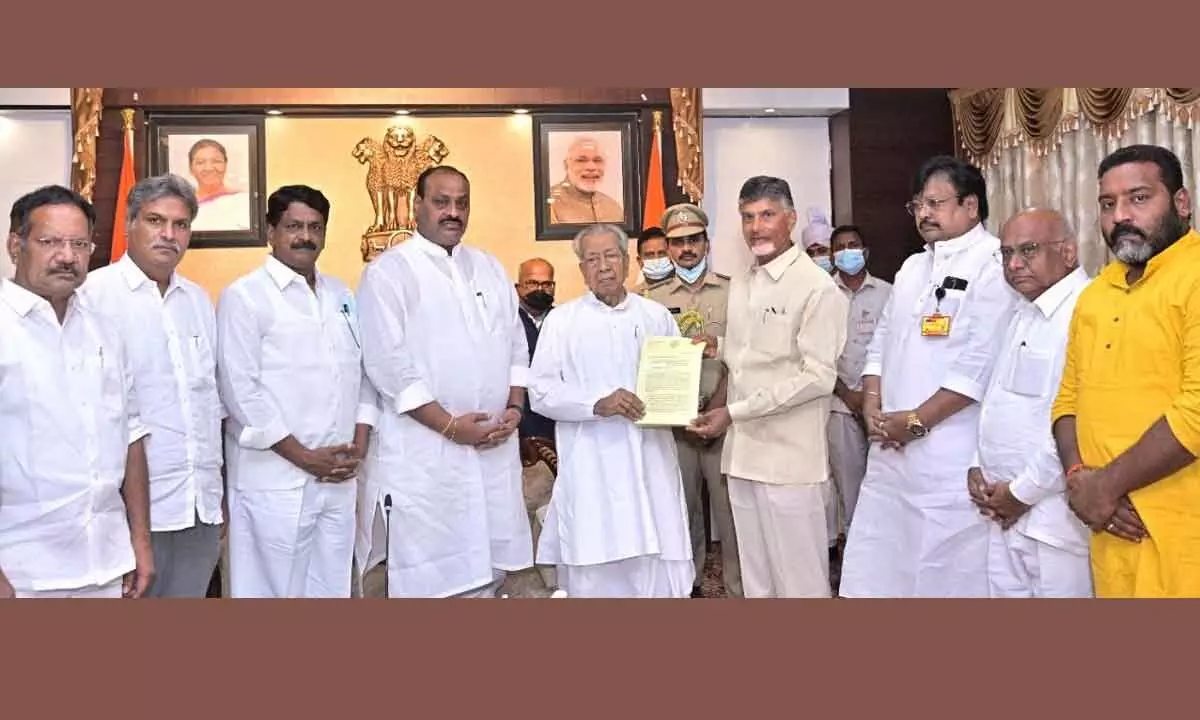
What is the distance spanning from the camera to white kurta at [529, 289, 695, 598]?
4.07m

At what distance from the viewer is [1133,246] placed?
293cm

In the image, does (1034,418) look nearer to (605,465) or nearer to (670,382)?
(670,382)

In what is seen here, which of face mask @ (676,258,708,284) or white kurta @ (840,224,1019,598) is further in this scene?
face mask @ (676,258,708,284)

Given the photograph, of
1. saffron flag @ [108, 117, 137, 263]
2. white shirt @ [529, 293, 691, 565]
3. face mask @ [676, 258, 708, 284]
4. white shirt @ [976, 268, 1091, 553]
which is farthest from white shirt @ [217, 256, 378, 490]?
saffron flag @ [108, 117, 137, 263]

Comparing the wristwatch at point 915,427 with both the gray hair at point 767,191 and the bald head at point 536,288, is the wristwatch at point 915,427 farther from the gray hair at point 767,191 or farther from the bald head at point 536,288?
the bald head at point 536,288

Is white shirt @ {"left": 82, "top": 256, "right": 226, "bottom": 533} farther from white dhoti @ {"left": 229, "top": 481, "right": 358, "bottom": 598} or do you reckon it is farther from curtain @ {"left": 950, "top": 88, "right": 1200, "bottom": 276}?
curtain @ {"left": 950, "top": 88, "right": 1200, "bottom": 276}

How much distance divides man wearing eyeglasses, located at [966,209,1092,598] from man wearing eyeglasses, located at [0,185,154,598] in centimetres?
274

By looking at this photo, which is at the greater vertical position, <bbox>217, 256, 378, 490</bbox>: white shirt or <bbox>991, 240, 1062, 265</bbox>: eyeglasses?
<bbox>991, 240, 1062, 265</bbox>: eyeglasses

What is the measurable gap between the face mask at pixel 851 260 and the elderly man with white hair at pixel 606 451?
2.63 m

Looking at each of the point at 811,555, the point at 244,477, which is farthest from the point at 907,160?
the point at 244,477

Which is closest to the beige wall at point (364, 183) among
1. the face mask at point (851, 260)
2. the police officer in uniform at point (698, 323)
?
the face mask at point (851, 260)

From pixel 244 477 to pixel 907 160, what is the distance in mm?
5978

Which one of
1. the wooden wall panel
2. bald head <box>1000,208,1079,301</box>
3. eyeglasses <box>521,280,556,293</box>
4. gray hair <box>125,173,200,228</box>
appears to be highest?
the wooden wall panel

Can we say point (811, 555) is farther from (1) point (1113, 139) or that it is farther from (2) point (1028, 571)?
(1) point (1113, 139)
